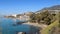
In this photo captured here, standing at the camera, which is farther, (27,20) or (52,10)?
(27,20)

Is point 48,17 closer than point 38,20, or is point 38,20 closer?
point 48,17

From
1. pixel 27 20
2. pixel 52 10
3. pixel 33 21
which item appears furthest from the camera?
pixel 27 20

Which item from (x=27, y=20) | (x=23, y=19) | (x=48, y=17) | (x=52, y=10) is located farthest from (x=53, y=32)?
(x=23, y=19)

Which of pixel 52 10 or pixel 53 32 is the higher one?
pixel 52 10

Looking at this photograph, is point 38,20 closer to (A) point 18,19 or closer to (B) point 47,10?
(B) point 47,10

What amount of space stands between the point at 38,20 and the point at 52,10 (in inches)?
89.1

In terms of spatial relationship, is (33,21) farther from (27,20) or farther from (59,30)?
(59,30)

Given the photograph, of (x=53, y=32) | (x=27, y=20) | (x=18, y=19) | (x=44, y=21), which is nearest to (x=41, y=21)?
(x=44, y=21)

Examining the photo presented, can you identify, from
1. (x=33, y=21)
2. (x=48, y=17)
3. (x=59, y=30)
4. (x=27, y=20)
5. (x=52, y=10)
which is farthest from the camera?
(x=27, y=20)

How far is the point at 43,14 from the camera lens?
18484mm

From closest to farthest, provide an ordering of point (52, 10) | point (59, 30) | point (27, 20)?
point (59, 30) → point (52, 10) → point (27, 20)

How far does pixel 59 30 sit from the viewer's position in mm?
7543

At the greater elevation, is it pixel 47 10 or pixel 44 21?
pixel 47 10

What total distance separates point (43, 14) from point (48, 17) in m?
1.12
